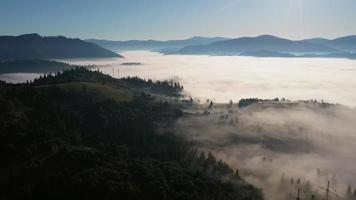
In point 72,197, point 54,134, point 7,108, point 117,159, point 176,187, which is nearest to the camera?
point 72,197

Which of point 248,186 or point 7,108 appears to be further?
point 7,108

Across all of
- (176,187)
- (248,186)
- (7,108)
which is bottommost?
(248,186)

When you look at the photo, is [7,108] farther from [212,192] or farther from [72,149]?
[212,192]

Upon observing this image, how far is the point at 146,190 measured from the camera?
414 feet

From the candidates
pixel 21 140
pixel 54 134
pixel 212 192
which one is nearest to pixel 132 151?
pixel 54 134

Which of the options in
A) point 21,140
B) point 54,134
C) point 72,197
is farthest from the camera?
point 54,134

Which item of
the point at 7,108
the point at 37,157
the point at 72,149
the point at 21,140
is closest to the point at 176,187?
the point at 72,149

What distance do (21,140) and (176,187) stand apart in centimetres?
6625

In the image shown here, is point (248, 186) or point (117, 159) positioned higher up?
point (117, 159)

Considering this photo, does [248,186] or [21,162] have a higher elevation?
[21,162]

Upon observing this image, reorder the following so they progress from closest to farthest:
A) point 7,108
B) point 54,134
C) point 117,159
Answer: point 117,159 < point 54,134 < point 7,108

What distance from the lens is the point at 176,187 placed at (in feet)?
434

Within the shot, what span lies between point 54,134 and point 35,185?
58.5 m

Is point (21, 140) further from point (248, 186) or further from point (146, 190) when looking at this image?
point (248, 186)
